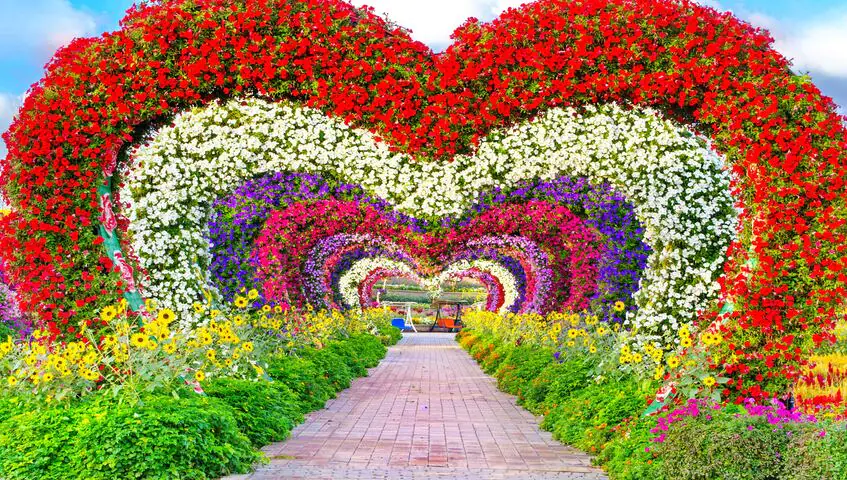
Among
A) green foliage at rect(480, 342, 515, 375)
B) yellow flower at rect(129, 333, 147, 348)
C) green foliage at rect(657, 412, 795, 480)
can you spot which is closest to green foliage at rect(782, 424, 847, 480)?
green foliage at rect(657, 412, 795, 480)

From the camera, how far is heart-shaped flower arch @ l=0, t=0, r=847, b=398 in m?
6.79

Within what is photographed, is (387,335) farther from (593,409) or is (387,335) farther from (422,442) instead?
(593,409)

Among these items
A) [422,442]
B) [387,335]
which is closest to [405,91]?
[422,442]

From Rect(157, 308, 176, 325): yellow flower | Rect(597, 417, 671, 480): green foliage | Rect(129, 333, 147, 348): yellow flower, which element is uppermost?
Rect(157, 308, 176, 325): yellow flower

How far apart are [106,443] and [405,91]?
3599mm

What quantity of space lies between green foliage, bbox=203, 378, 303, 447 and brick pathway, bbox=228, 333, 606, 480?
0.13 metres

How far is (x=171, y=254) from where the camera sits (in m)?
8.27

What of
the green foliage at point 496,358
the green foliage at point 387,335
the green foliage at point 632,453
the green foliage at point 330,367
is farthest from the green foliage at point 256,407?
the green foliage at point 387,335

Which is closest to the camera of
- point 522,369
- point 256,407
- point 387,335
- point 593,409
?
point 256,407

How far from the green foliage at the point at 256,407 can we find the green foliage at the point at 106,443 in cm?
129

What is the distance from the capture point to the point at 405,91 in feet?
24.1

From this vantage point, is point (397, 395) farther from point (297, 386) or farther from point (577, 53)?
point (577, 53)

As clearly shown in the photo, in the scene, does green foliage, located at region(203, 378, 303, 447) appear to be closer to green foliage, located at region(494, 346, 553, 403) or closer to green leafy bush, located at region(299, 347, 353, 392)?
green leafy bush, located at region(299, 347, 353, 392)

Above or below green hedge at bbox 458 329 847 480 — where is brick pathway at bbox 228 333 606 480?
below
